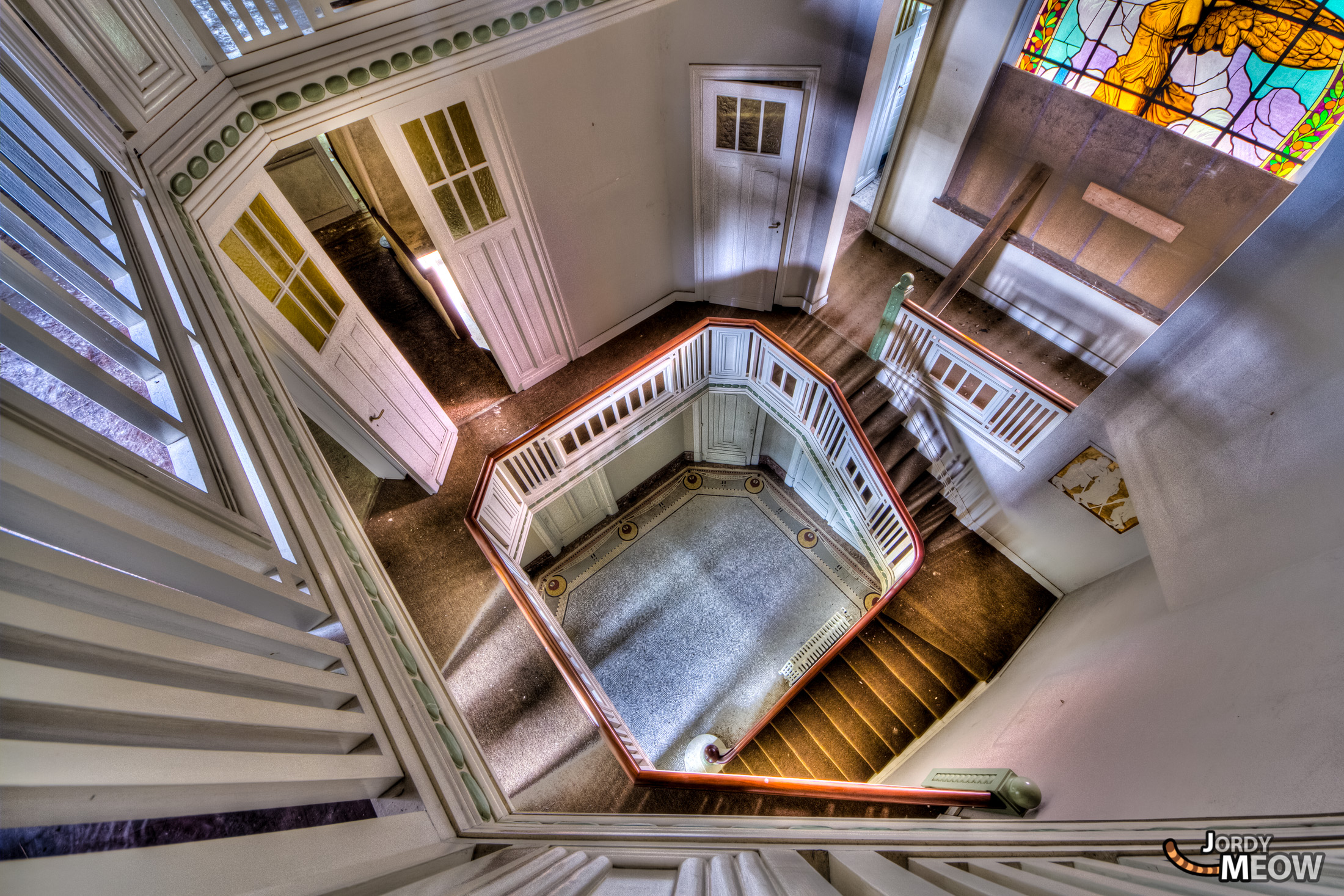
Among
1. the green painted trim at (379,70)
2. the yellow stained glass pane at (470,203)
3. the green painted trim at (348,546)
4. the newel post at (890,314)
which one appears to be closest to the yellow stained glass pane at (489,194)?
the yellow stained glass pane at (470,203)

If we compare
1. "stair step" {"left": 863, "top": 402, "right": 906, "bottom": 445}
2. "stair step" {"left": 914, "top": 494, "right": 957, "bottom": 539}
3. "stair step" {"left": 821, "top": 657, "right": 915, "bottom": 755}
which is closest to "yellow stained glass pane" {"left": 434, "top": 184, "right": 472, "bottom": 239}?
"stair step" {"left": 863, "top": 402, "right": 906, "bottom": 445}

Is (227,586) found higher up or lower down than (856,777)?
higher up

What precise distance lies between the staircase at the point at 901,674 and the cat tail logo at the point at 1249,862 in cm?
334

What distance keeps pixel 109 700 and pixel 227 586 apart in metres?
0.47

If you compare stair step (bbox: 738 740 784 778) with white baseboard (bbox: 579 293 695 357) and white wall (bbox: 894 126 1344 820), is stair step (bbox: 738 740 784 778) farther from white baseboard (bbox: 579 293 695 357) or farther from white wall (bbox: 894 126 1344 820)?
white baseboard (bbox: 579 293 695 357)

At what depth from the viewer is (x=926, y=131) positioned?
5387 millimetres

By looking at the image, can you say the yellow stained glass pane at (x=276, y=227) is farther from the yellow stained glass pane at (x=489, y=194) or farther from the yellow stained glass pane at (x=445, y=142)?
the yellow stained glass pane at (x=489, y=194)

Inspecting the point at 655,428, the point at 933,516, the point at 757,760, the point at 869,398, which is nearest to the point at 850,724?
the point at 757,760

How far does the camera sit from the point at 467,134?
3711mm

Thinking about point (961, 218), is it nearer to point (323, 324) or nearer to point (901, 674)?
point (901, 674)

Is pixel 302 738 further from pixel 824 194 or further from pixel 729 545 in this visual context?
pixel 729 545

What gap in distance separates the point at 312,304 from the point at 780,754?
4524 mm

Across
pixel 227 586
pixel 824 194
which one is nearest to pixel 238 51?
pixel 227 586

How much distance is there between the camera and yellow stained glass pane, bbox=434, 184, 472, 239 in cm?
388
